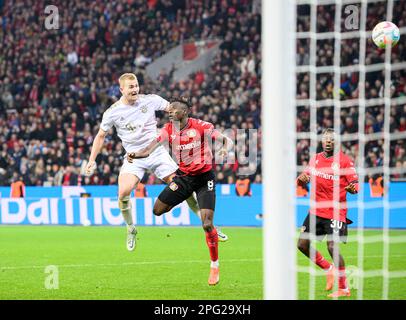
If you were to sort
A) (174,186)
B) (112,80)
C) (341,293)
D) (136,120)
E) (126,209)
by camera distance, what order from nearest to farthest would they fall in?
(341,293)
(174,186)
(136,120)
(126,209)
(112,80)

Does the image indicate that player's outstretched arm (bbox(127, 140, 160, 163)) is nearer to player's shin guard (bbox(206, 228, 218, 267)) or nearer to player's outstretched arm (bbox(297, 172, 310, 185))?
player's shin guard (bbox(206, 228, 218, 267))

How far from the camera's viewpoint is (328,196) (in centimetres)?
929

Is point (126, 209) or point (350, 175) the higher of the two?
point (350, 175)

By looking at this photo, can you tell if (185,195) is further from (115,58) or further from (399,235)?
(115,58)

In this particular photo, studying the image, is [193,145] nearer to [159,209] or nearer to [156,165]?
[159,209]

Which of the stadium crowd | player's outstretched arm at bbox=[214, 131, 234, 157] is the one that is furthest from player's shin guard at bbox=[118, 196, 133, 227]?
the stadium crowd

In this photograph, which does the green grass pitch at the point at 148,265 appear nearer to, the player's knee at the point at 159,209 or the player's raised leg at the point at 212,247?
the player's raised leg at the point at 212,247

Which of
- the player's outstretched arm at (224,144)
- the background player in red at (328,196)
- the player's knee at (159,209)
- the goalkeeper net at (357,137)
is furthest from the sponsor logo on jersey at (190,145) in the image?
the background player in red at (328,196)

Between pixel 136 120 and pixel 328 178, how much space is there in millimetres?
3561

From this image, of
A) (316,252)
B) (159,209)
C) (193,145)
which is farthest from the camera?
(159,209)

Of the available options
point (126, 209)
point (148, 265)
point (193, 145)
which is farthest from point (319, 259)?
point (126, 209)

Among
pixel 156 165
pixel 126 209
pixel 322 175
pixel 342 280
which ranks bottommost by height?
pixel 342 280

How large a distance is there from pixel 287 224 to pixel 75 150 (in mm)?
19551

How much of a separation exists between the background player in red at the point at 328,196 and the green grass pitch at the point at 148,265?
18.0 inches
